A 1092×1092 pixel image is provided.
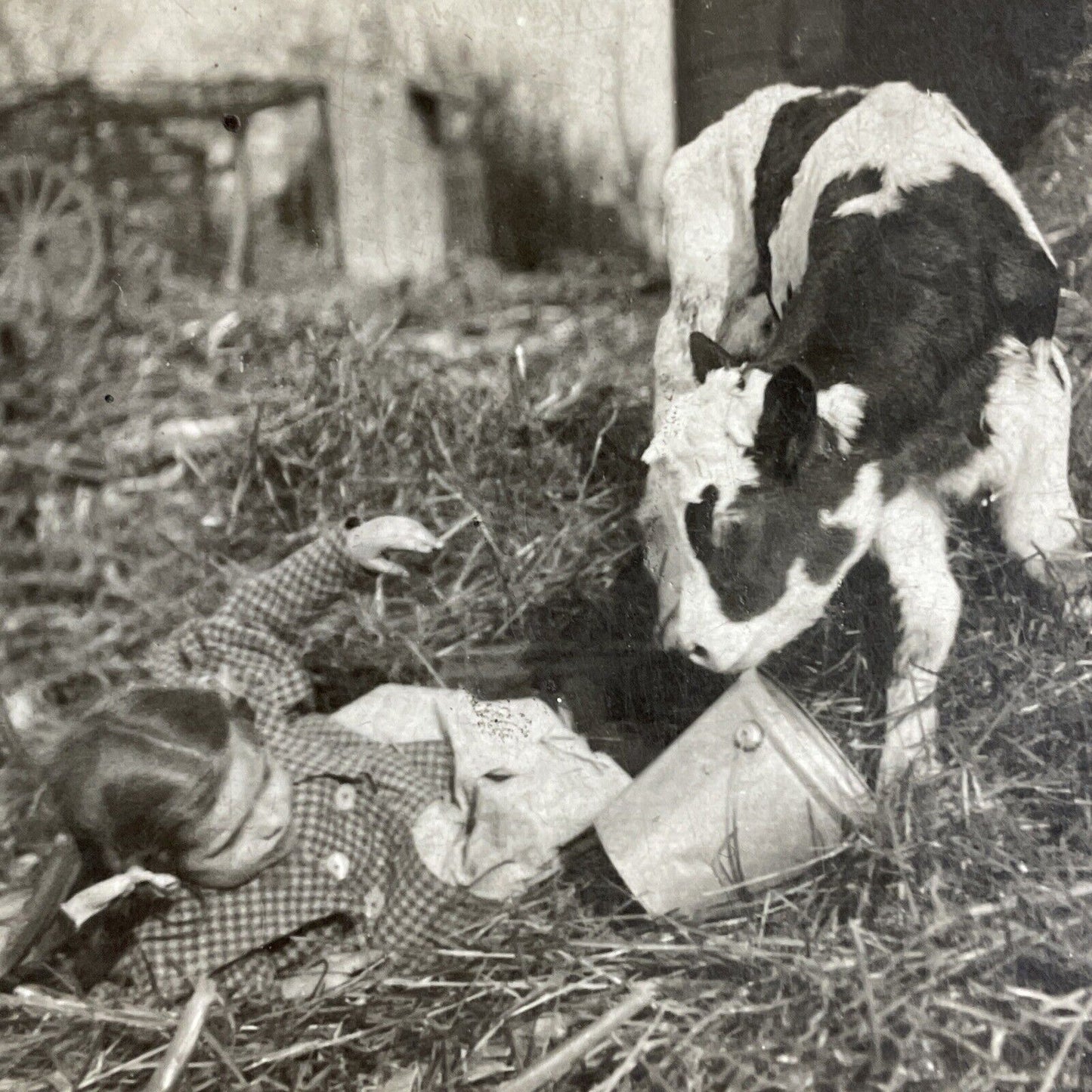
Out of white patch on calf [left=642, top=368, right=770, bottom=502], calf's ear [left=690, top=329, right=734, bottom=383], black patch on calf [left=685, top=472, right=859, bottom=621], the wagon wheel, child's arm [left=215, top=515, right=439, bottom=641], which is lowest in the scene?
child's arm [left=215, top=515, right=439, bottom=641]

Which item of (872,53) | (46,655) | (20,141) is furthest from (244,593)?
(872,53)

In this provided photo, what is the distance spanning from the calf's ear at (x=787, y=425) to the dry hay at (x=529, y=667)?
282 mm

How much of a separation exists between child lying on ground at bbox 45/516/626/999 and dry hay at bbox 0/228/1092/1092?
3.8 inches

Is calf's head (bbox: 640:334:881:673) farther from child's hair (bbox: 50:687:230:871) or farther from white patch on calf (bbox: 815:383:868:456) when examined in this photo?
child's hair (bbox: 50:687:230:871)

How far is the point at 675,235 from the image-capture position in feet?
7.75

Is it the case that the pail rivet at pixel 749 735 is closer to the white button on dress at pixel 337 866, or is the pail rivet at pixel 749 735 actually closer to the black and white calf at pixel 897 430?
the black and white calf at pixel 897 430

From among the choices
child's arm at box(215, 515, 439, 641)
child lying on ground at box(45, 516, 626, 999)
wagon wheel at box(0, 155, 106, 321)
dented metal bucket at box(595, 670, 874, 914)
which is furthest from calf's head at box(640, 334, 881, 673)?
wagon wheel at box(0, 155, 106, 321)

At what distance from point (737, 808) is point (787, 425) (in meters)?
0.70

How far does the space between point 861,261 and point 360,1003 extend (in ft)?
5.53

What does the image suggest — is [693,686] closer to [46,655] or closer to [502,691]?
[502,691]

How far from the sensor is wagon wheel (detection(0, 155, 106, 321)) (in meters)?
2.27

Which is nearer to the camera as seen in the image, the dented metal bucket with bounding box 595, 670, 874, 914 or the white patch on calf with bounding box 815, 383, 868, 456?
the dented metal bucket with bounding box 595, 670, 874, 914

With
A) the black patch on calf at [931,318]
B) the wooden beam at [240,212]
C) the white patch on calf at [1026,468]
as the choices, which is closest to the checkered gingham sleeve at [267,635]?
the wooden beam at [240,212]

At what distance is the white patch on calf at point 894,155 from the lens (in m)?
2.10
